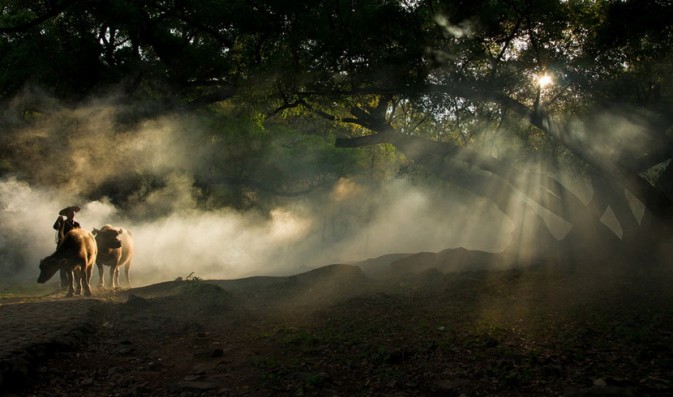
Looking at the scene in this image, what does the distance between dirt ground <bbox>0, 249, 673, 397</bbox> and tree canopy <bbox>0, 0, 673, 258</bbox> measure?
165 inches

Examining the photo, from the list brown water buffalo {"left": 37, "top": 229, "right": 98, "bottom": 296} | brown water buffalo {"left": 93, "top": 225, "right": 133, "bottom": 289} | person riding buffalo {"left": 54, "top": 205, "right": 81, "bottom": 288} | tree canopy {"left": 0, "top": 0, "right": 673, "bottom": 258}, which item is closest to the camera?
tree canopy {"left": 0, "top": 0, "right": 673, "bottom": 258}

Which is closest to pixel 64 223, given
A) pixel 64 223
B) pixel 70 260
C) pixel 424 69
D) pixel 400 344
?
pixel 64 223

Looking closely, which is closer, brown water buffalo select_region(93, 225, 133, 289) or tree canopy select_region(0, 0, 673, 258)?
tree canopy select_region(0, 0, 673, 258)

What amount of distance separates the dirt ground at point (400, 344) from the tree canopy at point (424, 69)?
4.19m

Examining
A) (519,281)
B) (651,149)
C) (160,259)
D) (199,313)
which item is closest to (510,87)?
(651,149)

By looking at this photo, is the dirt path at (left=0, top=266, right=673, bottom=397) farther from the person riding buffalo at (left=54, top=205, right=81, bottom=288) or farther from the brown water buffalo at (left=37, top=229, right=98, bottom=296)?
the person riding buffalo at (left=54, top=205, right=81, bottom=288)

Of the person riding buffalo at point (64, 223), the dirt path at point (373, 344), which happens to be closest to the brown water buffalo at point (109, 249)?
the person riding buffalo at point (64, 223)

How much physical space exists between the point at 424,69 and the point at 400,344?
7.79 meters

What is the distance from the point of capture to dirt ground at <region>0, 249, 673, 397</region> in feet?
18.2

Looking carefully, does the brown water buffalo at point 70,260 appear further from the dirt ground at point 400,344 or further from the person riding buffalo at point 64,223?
the dirt ground at point 400,344

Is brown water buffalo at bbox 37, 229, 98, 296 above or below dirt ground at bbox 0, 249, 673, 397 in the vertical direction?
above

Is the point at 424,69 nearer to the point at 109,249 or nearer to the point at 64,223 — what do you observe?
the point at 64,223

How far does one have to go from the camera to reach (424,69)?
12609mm

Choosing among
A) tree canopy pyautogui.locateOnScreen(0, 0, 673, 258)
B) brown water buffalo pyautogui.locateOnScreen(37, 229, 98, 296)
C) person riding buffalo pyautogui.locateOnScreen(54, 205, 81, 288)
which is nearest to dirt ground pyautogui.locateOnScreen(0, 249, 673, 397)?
brown water buffalo pyautogui.locateOnScreen(37, 229, 98, 296)
